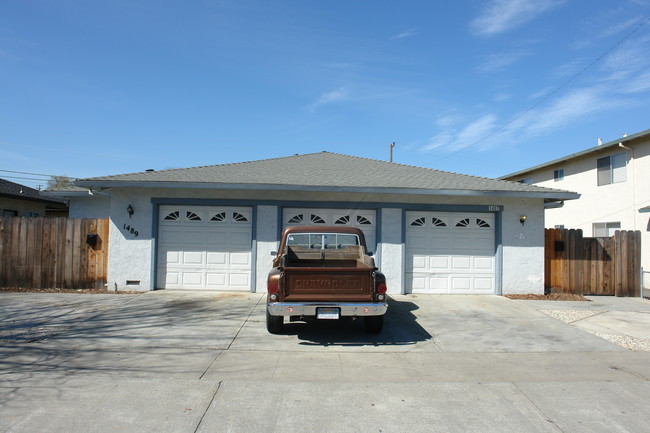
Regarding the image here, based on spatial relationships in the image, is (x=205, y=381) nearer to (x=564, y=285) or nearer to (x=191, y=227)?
(x=191, y=227)

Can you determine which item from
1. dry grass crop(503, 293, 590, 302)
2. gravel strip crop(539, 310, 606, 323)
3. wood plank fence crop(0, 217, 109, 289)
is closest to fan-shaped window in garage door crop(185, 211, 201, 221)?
wood plank fence crop(0, 217, 109, 289)

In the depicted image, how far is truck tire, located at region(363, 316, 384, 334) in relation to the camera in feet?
22.9

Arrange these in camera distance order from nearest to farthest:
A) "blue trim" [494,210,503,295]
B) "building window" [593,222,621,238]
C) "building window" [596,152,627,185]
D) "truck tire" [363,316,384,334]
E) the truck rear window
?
"truck tire" [363,316,384,334], the truck rear window, "blue trim" [494,210,503,295], "building window" [596,152,627,185], "building window" [593,222,621,238]

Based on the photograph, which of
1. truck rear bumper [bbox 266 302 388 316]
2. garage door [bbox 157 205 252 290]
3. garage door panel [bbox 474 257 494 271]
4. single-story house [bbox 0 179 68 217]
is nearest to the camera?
truck rear bumper [bbox 266 302 388 316]

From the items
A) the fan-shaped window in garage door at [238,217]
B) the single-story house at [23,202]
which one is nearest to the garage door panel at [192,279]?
the fan-shaped window in garage door at [238,217]

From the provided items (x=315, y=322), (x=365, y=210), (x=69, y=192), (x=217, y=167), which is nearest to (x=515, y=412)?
(x=315, y=322)

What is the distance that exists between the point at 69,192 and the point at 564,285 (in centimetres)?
1740

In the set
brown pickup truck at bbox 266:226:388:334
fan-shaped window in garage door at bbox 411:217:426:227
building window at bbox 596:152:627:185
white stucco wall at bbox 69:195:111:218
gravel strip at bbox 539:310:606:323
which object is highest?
building window at bbox 596:152:627:185

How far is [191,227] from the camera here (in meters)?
11.1

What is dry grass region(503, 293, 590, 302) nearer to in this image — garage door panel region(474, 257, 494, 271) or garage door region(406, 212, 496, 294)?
garage door region(406, 212, 496, 294)

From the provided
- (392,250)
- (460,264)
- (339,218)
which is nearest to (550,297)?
(460,264)

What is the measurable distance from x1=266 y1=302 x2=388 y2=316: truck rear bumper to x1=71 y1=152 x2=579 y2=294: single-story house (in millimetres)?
4614

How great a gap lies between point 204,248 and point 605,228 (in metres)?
15.8

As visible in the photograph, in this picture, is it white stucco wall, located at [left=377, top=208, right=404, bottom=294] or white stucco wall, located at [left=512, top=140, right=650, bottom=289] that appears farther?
white stucco wall, located at [left=512, top=140, right=650, bottom=289]
